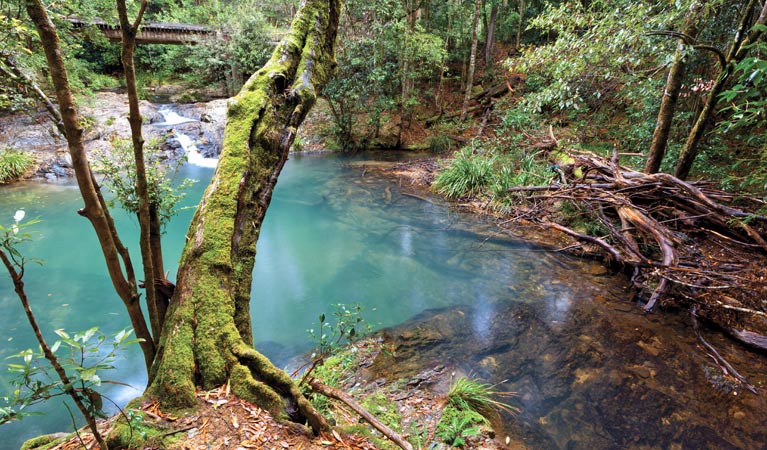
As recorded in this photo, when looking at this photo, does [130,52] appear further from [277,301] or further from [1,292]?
[1,292]

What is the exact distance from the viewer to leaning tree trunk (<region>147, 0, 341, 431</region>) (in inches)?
75.9

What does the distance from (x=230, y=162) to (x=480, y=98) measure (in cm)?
1522

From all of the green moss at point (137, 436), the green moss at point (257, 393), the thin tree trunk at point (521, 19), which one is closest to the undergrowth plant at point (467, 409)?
the green moss at point (257, 393)

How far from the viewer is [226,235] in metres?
2.34

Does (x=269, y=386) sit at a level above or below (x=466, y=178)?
below

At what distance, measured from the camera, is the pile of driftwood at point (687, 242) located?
408 cm

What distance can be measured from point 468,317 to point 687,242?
329cm

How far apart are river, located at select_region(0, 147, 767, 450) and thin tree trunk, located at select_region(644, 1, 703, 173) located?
6.63 ft

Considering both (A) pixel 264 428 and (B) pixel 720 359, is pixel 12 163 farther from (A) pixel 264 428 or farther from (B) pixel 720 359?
(B) pixel 720 359

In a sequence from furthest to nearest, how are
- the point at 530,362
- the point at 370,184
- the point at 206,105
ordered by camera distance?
the point at 206,105, the point at 370,184, the point at 530,362

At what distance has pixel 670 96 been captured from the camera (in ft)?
17.4

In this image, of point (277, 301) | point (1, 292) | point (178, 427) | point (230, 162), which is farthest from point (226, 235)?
point (1, 292)

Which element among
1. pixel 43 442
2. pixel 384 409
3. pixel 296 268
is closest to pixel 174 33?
pixel 296 268

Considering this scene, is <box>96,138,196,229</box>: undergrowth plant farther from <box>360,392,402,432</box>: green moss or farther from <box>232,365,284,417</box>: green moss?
<box>360,392,402,432</box>: green moss
